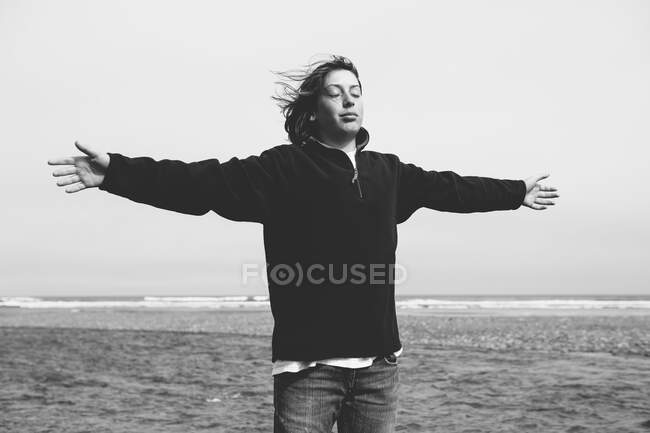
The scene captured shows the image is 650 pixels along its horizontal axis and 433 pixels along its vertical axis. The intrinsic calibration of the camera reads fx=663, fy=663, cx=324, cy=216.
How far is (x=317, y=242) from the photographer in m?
3.06

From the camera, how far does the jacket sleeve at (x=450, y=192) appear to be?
3.53 metres

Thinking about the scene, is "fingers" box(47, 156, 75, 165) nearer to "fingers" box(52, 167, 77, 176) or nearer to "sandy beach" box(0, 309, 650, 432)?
"fingers" box(52, 167, 77, 176)

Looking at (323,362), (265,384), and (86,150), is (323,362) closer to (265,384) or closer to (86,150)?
(86,150)

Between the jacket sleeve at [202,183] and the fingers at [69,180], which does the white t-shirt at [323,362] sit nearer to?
the jacket sleeve at [202,183]

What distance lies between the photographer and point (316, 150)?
3301 millimetres

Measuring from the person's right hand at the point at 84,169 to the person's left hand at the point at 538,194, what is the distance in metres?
2.44

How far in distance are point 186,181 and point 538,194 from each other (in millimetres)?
2225

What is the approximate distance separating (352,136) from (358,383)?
1.22 m

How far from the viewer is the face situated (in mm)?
3312

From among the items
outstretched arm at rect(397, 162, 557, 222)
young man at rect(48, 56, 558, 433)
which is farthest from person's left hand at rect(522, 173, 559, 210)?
young man at rect(48, 56, 558, 433)

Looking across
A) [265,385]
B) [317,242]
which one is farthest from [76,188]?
[265,385]

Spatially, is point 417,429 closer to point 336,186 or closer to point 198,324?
point 336,186

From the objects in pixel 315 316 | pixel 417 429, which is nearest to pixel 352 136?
pixel 315 316

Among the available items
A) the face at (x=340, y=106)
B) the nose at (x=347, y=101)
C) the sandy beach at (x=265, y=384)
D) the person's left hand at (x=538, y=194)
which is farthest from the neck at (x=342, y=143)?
→ the sandy beach at (x=265, y=384)
